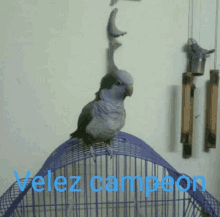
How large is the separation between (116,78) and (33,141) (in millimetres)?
559

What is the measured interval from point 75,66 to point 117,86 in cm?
39

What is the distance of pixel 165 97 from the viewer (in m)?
0.99

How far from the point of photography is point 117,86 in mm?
582

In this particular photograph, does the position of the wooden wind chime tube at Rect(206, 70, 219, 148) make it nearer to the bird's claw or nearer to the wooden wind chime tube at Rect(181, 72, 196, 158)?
A: the wooden wind chime tube at Rect(181, 72, 196, 158)

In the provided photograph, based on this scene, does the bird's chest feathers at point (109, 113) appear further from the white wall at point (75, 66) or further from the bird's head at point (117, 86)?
the white wall at point (75, 66)

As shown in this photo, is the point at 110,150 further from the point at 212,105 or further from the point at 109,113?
the point at 212,105

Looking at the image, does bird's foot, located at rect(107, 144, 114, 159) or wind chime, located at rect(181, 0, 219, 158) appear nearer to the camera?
bird's foot, located at rect(107, 144, 114, 159)

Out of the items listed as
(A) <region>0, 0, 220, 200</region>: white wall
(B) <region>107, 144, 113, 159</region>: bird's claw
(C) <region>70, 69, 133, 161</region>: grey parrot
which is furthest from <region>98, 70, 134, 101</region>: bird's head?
(A) <region>0, 0, 220, 200</region>: white wall

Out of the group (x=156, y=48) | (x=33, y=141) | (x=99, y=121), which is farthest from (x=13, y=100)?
(x=156, y=48)

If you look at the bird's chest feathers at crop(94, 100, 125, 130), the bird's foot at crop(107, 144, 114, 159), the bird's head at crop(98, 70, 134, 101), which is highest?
the bird's head at crop(98, 70, 134, 101)

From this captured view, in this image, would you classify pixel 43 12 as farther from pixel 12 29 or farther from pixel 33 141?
pixel 33 141

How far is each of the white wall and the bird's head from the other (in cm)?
34

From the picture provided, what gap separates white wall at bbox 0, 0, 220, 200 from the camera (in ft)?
2.89

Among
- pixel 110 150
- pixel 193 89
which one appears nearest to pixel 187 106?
pixel 193 89
